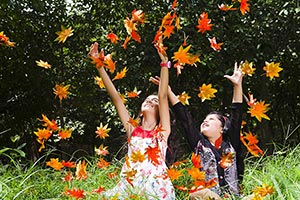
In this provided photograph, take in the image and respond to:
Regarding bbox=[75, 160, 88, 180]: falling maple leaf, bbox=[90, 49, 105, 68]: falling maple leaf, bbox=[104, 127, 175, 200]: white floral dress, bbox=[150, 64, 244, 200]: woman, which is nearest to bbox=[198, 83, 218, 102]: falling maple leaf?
bbox=[150, 64, 244, 200]: woman

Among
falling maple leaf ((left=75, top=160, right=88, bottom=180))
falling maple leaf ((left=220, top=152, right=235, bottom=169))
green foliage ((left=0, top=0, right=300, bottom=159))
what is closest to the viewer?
falling maple leaf ((left=220, top=152, right=235, bottom=169))

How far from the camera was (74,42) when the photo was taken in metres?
7.54

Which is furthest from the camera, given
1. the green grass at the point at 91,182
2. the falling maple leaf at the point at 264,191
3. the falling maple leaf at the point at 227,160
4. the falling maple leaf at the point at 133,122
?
the falling maple leaf at the point at 133,122

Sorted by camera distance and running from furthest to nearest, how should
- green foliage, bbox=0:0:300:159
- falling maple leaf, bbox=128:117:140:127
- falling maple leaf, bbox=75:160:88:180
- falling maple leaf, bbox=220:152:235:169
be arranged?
1. green foliage, bbox=0:0:300:159
2. falling maple leaf, bbox=75:160:88:180
3. falling maple leaf, bbox=128:117:140:127
4. falling maple leaf, bbox=220:152:235:169

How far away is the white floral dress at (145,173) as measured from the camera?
286 cm

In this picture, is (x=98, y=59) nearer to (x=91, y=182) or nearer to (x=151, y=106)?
(x=151, y=106)

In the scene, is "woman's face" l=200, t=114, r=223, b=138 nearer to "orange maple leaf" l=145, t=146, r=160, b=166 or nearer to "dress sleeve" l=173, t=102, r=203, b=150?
"dress sleeve" l=173, t=102, r=203, b=150

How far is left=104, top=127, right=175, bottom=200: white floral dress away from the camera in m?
2.86

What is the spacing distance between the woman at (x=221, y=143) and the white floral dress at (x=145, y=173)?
0.22 m

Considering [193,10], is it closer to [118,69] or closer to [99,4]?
[118,69]

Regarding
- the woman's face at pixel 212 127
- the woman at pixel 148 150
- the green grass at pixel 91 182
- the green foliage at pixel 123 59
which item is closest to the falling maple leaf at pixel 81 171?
the green grass at pixel 91 182

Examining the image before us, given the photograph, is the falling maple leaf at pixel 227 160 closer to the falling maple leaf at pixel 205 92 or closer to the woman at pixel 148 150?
the woman at pixel 148 150

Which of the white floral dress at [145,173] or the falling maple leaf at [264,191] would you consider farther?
the white floral dress at [145,173]

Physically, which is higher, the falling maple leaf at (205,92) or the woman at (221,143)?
the falling maple leaf at (205,92)
